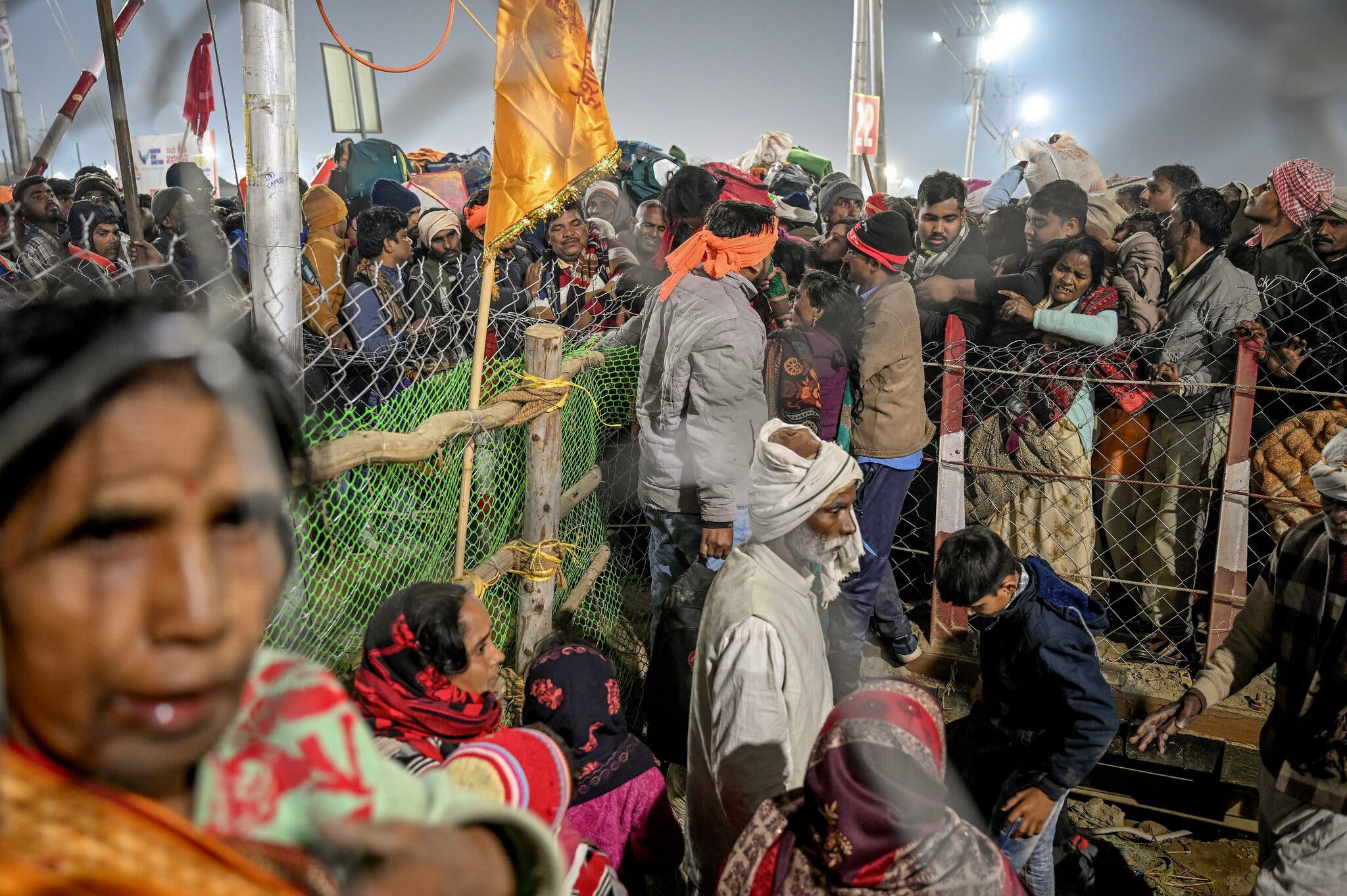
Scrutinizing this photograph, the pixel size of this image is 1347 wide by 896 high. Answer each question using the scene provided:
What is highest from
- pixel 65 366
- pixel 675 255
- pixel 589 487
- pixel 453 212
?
pixel 453 212

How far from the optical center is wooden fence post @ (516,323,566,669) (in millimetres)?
3430

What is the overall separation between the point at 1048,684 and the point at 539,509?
215 centimetres

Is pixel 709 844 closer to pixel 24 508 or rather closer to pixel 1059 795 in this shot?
pixel 1059 795

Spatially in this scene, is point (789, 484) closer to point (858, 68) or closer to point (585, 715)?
point (585, 715)

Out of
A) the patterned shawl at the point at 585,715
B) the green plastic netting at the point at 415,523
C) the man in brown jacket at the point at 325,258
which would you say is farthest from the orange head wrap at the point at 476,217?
the patterned shawl at the point at 585,715

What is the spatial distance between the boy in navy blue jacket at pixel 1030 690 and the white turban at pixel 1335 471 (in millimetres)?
815

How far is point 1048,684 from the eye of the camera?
9.25 feet

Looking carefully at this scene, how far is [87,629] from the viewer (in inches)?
17.3

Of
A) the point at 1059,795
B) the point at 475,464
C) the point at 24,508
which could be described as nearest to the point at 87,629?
the point at 24,508

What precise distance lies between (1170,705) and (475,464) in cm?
285

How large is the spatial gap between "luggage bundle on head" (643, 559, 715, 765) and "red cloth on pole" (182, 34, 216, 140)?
237 cm

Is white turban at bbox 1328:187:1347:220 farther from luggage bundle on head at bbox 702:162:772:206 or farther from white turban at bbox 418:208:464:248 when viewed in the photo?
white turban at bbox 418:208:464:248

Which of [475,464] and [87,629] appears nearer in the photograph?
[87,629]

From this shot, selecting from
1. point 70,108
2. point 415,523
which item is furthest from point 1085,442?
point 70,108
